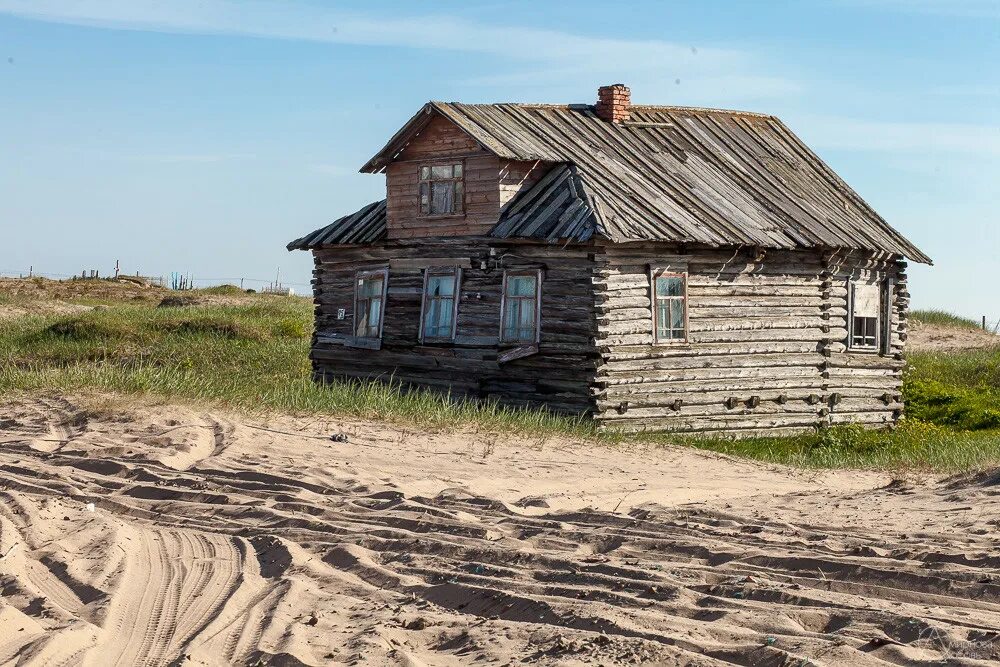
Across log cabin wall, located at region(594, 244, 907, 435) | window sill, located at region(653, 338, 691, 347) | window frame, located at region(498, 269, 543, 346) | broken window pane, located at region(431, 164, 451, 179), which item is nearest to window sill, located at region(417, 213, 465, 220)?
broken window pane, located at region(431, 164, 451, 179)

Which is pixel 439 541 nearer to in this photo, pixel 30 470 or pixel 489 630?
pixel 489 630

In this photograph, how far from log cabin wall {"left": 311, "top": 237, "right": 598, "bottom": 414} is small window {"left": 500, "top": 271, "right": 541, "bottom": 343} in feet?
0.53

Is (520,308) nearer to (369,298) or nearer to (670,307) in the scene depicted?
(670,307)

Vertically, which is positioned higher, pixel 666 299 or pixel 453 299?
pixel 666 299

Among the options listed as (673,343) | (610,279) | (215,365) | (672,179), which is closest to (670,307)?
(673,343)

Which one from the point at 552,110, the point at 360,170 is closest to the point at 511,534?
the point at 360,170

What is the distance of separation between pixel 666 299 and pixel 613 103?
5.42 meters

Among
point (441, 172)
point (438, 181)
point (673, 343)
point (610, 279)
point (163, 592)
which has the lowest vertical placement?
point (163, 592)

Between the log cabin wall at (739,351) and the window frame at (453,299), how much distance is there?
8.96ft

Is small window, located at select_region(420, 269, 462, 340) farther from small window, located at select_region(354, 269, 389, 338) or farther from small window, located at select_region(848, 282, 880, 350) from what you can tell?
small window, located at select_region(848, 282, 880, 350)

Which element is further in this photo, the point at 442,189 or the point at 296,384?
the point at 442,189

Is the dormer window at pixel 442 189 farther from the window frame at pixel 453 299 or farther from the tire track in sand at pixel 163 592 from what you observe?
the tire track in sand at pixel 163 592

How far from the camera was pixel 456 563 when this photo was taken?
8.01 meters

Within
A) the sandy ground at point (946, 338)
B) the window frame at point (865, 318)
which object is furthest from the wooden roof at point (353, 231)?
the sandy ground at point (946, 338)
